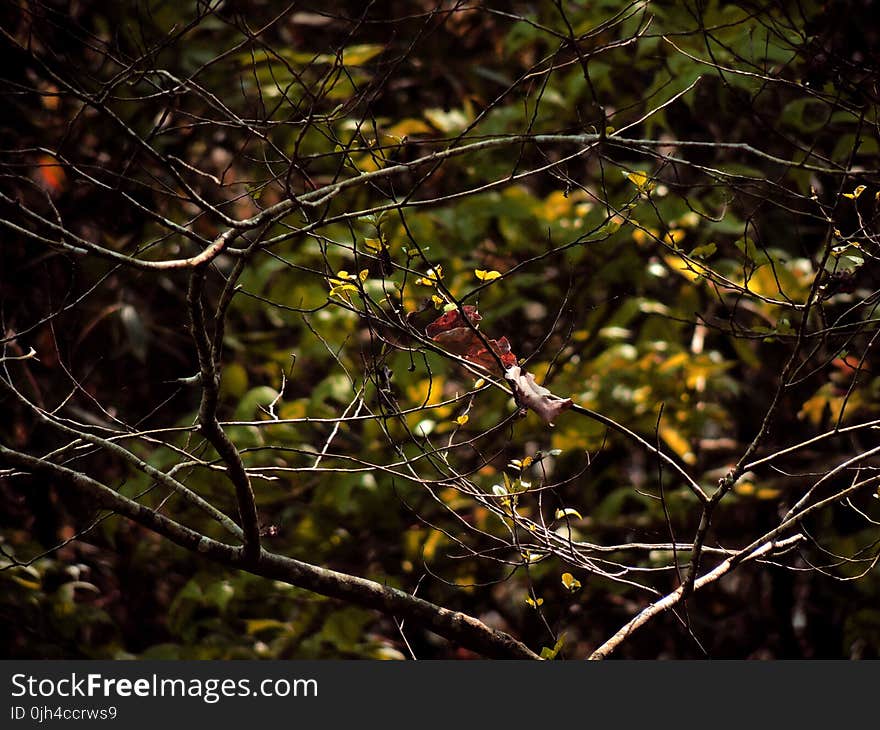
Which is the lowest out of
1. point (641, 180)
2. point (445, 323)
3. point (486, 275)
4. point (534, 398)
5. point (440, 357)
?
point (534, 398)

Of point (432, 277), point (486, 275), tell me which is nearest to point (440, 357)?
point (486, 275)

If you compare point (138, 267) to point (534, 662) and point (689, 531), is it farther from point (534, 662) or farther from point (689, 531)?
point (689, 531)

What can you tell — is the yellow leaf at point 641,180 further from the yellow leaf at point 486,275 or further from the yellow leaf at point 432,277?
the yellow leaf at point 432,277

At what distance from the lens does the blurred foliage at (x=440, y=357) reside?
12.6 feet

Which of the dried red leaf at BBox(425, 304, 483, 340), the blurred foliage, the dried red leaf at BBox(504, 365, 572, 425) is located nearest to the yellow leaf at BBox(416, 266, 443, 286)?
the dried red leaf at BBox(425, 304, 483, 340)

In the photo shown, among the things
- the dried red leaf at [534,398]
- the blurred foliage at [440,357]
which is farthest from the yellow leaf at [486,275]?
the blurred foliage at [440,357]

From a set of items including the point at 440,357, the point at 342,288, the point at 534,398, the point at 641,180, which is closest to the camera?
the point at 534,398

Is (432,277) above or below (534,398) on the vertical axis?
above

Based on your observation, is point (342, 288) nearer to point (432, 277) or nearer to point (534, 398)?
point (432, 277)

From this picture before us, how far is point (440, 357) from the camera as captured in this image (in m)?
3.38

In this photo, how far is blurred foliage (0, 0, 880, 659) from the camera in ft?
12.6

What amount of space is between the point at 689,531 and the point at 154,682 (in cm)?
288

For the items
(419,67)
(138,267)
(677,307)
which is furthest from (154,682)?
(419,67)

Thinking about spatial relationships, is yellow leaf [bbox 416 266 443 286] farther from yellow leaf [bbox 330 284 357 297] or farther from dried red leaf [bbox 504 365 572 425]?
dried red leaf [bbox 504 365 572 425]
